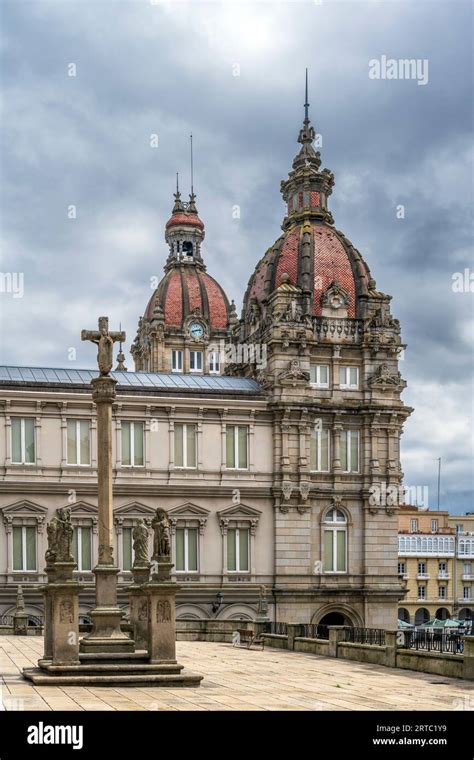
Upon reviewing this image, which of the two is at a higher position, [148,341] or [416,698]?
[148,341]

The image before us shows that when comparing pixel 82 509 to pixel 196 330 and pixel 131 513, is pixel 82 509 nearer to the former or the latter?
pixel 131 513

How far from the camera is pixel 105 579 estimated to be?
3431 centimetres

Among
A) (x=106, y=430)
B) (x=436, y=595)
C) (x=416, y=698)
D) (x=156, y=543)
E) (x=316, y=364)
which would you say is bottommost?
(x=436, y=595)

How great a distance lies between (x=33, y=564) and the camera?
60.8m

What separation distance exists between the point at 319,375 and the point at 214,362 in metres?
31.0

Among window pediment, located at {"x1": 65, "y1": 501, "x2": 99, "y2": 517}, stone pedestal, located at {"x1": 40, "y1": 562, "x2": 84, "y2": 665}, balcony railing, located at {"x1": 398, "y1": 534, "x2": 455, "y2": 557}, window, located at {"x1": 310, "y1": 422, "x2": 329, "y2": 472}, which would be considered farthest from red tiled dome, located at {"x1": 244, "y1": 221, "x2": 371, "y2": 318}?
balcony railing, located at {"x1": 398, "y1": 534, "x2": 455, "y2": 557}

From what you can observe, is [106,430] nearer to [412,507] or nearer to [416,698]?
[416,698]

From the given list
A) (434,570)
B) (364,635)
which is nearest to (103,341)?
(364,635)
